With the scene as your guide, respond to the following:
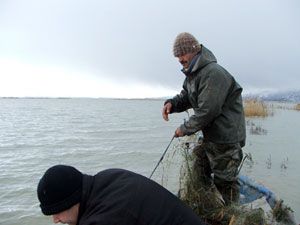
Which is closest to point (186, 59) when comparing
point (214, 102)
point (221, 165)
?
point (214, 102)

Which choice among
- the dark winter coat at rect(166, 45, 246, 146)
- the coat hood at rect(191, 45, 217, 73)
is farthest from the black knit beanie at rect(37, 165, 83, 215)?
the coat hood at rect(191, 45, 217, 73)

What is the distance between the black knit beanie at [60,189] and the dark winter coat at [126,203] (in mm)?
53

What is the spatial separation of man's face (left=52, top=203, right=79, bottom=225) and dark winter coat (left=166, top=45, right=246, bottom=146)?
89.9 inches

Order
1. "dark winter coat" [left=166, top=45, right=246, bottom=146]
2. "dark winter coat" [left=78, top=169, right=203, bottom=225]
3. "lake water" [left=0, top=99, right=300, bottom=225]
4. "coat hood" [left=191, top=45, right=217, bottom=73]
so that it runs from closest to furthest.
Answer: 1. "dark winter coat" [left=78, top=169, right=203, bottom=225]
2. "dark winter coat" [left=166, top=45, right=246, bottom=146]
3. "coat hood" [left=191, top=45, right=217, bottom=73]
4. "lake water" [left=0, top=99, right=300, bottom=225]

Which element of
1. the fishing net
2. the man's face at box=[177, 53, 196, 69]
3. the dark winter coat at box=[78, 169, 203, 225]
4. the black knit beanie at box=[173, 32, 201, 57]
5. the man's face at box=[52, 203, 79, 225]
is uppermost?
the black knit beanie at box=[173, 32, 201, 57]

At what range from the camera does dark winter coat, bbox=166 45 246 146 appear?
4.12 meters

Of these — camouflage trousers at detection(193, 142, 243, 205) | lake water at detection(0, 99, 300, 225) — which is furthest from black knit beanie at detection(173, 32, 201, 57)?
lake water at detection(0, 99, 300, 225)

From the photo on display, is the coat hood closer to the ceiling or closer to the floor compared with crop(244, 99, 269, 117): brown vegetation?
closer to the ceiling

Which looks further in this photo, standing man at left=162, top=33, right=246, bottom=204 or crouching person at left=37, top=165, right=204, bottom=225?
standing man at left=162, top=33, right=246, bottom=204

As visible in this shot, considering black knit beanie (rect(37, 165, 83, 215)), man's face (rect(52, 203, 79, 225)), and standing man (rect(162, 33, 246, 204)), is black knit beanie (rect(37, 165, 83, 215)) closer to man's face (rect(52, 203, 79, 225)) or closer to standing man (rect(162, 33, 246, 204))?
man's face (rect(52, 203, 79, 225))

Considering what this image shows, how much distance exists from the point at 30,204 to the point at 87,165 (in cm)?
355

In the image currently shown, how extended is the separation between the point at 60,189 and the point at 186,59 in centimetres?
273

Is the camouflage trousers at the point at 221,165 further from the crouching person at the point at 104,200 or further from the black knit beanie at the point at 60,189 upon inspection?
the black knit beanie at the point at 60,189

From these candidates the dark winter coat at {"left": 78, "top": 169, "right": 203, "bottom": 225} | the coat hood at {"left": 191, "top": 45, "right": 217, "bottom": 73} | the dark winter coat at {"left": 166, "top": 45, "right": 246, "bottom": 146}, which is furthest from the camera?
the coat hood at {"left": 191, "top": 45, "right": 217, "bottom": 73}
